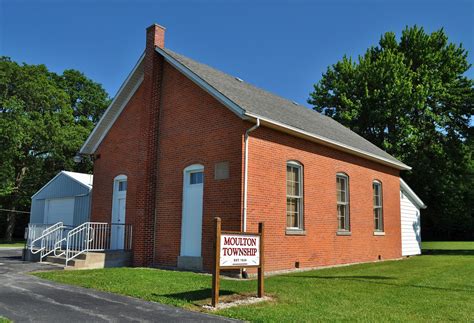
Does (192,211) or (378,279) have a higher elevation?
(192,211)

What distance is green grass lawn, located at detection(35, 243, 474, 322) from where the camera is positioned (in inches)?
293

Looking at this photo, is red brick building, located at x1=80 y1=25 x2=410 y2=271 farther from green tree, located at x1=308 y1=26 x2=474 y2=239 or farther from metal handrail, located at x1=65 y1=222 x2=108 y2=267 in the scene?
green tree, located at x1=308 y1=26 x2=474 y2=239

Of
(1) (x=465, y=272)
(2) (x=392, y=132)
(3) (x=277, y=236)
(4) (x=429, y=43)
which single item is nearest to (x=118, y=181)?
(3) (x=277, y=236)

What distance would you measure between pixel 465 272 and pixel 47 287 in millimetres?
12315

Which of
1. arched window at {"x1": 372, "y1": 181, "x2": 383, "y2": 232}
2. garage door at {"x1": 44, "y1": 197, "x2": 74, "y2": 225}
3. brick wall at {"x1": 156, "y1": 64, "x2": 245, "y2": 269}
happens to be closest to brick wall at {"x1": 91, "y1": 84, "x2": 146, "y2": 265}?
brick wall at {"x1": 156, "y1": 64, "x2": 245, "y2": 269}

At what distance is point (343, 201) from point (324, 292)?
7853 mm

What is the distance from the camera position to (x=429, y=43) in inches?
1284

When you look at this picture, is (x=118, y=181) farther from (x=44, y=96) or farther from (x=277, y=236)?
(x=44, y=96)

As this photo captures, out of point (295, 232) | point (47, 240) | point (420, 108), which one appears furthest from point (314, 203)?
point (420, 108)

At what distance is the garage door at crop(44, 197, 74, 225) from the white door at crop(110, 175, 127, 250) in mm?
8324

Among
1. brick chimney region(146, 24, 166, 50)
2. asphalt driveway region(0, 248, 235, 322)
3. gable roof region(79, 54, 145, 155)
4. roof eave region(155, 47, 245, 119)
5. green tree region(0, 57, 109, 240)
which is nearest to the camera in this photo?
asphalt driveway region(0, 248, 235, 322)

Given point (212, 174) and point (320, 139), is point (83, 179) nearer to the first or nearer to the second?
point (212, 174)

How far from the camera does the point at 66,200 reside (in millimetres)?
25141

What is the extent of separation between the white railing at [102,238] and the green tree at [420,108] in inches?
798
